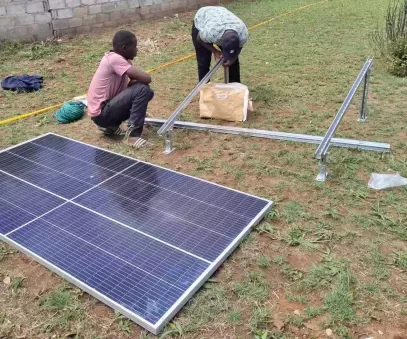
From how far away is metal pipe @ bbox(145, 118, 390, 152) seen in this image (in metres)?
4.09

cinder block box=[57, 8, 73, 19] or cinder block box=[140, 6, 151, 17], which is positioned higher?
cinder block box=[57, 8, 73, 19]

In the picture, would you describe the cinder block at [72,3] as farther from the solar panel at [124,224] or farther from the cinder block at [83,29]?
the solar panel at [124,224]

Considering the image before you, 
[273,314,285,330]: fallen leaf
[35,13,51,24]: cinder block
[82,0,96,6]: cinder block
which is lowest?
[273,314,285,330]: fallen leaf

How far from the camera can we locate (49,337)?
230 centimetres

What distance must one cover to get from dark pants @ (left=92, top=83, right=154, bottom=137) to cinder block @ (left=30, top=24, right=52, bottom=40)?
15.0 ft

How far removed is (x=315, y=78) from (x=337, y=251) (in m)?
3.86

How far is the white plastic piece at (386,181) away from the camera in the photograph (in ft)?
11.6

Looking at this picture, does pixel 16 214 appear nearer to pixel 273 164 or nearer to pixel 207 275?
pixel 207 275

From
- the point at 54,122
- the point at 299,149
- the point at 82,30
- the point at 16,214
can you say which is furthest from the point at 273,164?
the point at 82,30

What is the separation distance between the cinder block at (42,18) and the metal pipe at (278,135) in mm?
4539

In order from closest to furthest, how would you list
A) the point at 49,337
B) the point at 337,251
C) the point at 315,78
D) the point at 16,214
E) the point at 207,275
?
the point at 49,337 < the point at 207,275 < the point at 337,251 < the point at 16,214 < the point at 315,78

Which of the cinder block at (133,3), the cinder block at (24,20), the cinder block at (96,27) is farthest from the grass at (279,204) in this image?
the cinder block at (133,3)

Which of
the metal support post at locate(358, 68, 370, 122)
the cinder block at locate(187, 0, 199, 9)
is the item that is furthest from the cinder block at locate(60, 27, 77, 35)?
the metal support post at locate(358, 68, 370, 122)

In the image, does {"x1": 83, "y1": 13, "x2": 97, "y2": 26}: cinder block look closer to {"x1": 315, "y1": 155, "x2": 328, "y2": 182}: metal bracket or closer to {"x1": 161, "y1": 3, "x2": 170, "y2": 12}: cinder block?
{"x1": 161, "y1": 3, "x2": 170, "y2": 12}: cinder block
